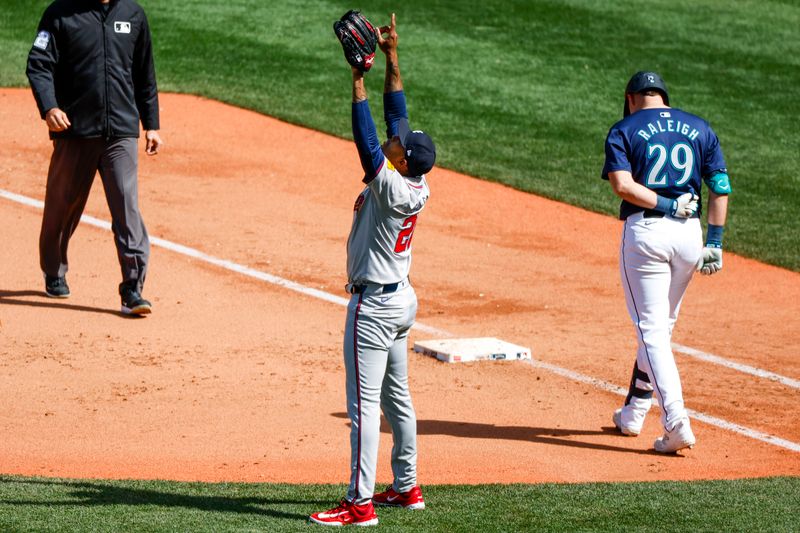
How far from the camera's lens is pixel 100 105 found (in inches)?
348

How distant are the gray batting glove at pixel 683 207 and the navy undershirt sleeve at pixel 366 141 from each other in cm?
213

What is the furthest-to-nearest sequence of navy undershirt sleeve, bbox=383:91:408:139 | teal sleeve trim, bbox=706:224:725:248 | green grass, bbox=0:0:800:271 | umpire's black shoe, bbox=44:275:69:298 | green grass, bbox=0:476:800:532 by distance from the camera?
green grass, bbox=0:0:800:271
umpire's black shoe, bbox=44:275:69:298
teal sleeve trim, bbox=706:224:725:248
navy undershirt sleeve, bbox=383:91:408:139
green grass, bbox=0:476:800:532

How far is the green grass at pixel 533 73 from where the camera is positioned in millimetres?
14078

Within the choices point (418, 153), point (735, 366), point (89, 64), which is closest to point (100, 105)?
point (89, 64)

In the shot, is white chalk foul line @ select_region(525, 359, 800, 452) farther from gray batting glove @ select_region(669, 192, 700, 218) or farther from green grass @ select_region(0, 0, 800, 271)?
green grass @ select_region(0, 0, 800, 271)

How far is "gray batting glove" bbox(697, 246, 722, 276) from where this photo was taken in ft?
23.8

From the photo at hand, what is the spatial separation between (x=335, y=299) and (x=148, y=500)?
406 cm

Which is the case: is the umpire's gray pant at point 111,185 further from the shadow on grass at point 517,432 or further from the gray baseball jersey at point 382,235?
the gray baseball jersey at point 382,235

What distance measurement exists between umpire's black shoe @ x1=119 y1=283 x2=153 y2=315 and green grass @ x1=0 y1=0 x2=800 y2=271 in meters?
5.27

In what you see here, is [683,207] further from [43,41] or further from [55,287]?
[55,287]

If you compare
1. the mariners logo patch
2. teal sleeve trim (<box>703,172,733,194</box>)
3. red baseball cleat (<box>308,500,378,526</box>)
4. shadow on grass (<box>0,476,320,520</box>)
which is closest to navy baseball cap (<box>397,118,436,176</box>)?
red baseball cleat (<box>308,500,378,526</box>)

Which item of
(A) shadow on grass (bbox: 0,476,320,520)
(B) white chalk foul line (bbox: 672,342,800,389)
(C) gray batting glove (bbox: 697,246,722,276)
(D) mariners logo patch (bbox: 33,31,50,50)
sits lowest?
(A) shadow on grass (bbox: 0,476,320,520)

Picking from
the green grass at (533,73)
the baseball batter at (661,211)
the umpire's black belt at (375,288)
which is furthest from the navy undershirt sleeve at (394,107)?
the green grass at (533,73)

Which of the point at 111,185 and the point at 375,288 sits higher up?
the point at 375,288
